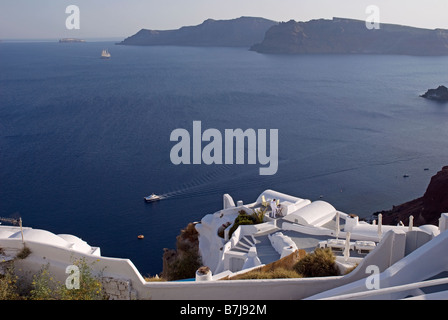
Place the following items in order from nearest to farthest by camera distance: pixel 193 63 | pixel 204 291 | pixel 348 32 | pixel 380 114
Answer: pixel 204 291 → pixel 380 114 → pixel 193 63 → pixel 348 32

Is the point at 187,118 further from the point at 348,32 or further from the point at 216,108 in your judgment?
the point at 348,32

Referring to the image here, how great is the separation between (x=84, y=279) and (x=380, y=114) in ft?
234

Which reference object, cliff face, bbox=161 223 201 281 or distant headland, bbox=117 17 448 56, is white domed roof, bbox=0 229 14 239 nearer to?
cliff face, bbox=161 223 201 281

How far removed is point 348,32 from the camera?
197 m

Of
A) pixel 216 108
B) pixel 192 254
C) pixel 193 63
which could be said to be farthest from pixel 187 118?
pixel 193 63

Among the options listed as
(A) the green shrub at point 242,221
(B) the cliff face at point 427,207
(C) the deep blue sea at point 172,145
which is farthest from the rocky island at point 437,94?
(A) the green shrub at point 242,221

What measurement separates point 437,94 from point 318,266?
294ft

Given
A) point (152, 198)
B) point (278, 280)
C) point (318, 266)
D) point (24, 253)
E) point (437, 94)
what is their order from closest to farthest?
point (278, 280) < point (24, 253) < point (318, 266) < point (152, 198) < point (437, 94)

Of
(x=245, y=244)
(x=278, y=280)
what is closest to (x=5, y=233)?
(x=278, y=280)

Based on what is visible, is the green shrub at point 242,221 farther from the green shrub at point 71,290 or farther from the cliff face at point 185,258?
the green shrub at point 71,290

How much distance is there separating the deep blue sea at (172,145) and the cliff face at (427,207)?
2.54 metres

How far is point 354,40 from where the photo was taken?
19225 cm

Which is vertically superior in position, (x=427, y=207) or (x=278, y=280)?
(x=278, y=280)

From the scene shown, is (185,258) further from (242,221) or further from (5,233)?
(5,233)
